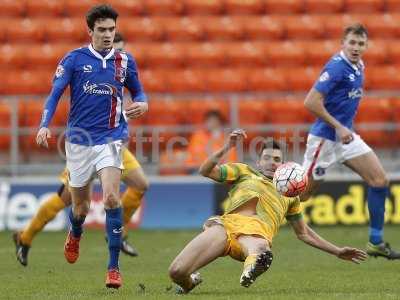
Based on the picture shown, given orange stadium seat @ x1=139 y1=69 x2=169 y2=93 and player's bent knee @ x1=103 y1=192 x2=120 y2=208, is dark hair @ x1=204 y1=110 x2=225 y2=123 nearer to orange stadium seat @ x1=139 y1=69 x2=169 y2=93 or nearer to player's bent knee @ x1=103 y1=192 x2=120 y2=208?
orange stadium seat @ x1=139 y1=69 x2=169 y2=93

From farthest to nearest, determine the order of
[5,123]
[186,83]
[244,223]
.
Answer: [186,83] < [5,123] < [244,223]

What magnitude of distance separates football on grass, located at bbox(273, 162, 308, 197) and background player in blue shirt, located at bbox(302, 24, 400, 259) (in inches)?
95.5

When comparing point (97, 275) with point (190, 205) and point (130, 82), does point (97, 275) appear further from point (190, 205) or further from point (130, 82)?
point (190, 205)

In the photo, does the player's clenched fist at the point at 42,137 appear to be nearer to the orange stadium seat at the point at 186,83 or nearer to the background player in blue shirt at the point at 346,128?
the background player in blue shirt at the point at 346,128

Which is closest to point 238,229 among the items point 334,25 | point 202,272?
point 202,272

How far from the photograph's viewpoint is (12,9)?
761 inches

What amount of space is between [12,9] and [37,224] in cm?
926

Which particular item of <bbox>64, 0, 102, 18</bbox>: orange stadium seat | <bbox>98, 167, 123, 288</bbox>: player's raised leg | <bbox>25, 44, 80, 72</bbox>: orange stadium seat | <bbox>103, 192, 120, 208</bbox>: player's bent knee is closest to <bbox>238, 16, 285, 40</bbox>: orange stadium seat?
<bbox>64, 0, 102, 18</bbox>: orange stadium seat

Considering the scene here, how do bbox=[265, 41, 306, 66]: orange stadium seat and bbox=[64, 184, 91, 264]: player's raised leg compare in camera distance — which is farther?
bbox=[265, 41, 306, 66]: orange stadium seat

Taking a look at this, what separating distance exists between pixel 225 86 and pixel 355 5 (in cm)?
361

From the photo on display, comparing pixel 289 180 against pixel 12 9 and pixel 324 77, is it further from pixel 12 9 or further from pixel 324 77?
pixel 12 9

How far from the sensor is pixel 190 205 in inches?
601

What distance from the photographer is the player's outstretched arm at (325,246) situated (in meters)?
7.68

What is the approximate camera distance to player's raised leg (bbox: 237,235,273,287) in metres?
7.16
